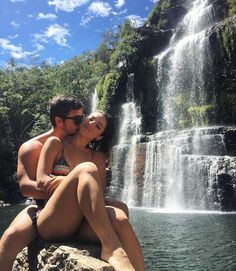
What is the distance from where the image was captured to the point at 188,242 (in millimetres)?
11070

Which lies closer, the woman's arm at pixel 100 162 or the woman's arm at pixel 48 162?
the woman's arm at pixel 48 162

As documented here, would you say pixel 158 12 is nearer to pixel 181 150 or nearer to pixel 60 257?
pixel 181 150

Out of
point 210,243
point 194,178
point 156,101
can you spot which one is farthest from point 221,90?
point 210,243

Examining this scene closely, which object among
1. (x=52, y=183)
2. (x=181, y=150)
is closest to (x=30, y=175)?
(x=52, y=183)

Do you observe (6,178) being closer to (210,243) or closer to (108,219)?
(210,243)

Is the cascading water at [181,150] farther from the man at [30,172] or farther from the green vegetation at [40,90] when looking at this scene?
the man at [30,172]

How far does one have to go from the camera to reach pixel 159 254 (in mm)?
9844

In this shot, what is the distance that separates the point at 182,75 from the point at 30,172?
25.4 metres

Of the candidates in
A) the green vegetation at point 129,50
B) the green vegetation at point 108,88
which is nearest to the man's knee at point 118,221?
the green vegetation at point 108,88

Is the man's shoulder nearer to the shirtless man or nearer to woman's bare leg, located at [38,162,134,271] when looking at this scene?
the shirtless man

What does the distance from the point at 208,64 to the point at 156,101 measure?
4566mm

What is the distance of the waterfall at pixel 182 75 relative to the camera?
26.8m

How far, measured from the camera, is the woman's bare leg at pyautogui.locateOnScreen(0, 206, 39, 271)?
10.6ft

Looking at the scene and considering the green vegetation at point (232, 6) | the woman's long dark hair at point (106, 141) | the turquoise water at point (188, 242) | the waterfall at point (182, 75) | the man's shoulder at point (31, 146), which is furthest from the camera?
the green vegetation at point (232, 6)
